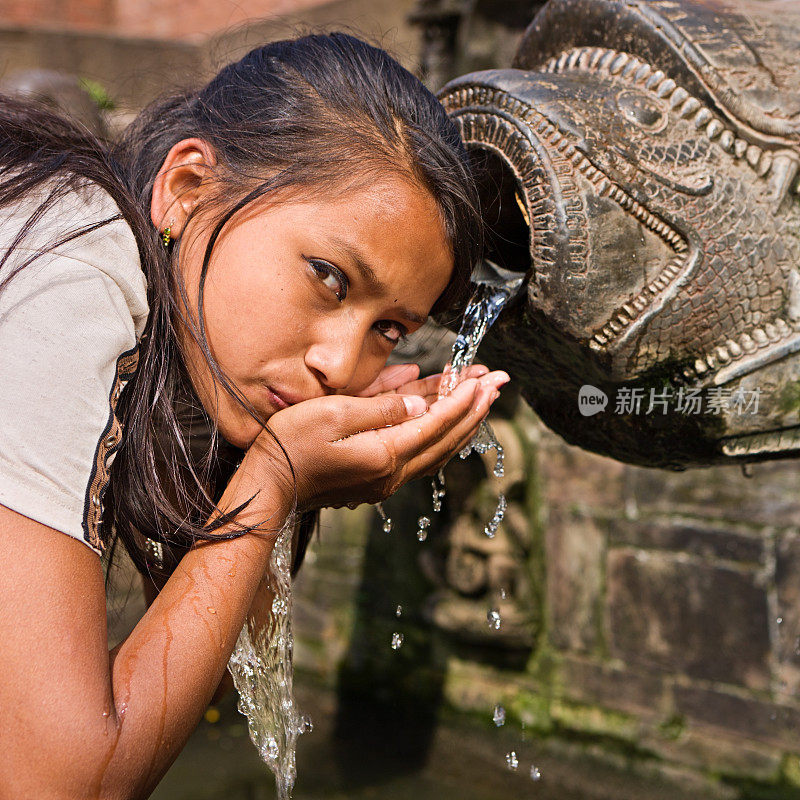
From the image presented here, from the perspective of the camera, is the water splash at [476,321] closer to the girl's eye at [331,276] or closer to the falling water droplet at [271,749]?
the girl's eye at [331,276]

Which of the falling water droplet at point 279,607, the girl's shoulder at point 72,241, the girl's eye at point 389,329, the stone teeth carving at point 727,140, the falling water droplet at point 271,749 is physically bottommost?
the falling water droplet at point 271,749

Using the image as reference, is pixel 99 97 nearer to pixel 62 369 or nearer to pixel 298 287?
pixel 298 287

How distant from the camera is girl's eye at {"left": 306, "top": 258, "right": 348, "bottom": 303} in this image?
1.13m

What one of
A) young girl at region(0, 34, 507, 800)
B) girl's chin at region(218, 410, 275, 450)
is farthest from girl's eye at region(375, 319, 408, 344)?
girl's chin at region(218, 410, 275, 450)

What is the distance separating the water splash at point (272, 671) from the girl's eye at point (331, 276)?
405 millimetres

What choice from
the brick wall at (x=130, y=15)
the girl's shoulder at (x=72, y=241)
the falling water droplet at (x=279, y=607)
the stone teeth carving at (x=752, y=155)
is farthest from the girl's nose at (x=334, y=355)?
the brick wall at (x=130, y=15)

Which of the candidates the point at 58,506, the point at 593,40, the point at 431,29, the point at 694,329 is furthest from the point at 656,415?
the point at 431,29

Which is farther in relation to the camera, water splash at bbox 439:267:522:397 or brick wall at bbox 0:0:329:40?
brick wall at bbox 0:0:329:40

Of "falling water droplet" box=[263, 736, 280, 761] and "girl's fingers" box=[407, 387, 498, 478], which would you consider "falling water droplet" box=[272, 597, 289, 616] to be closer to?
"falling water droplet" box=[263, 736, 280, 761]

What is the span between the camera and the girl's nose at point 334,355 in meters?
1.14

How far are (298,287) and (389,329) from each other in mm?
199

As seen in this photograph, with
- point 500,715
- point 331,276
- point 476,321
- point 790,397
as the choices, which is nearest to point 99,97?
point 500,715

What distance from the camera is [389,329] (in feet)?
4.20

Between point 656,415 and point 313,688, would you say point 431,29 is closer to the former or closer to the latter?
point 656,415
